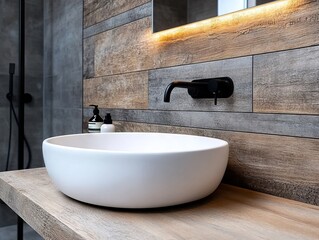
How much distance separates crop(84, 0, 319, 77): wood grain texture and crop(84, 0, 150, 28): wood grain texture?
0.30 feet

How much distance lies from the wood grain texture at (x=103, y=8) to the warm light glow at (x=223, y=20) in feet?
0.84

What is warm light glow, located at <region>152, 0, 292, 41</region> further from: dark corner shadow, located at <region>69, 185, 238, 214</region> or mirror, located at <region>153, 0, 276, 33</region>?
dark corner shadow, located at <region>69, 185, 238, 214</region>

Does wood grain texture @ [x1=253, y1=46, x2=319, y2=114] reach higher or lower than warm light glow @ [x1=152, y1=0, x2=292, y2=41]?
lower

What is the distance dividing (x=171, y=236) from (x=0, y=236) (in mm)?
2033

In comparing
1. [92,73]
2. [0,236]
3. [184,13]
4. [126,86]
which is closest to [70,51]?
[92,73]

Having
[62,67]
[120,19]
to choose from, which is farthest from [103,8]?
[62,67]

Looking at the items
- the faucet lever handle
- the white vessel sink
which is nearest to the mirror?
the faucet lever handle

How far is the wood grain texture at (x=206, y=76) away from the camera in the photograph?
1032 mm

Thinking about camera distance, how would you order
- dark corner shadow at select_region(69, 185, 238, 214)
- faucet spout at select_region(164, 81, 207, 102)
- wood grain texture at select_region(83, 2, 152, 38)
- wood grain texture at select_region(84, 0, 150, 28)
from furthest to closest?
1. wood grain texture at select_region(84, 0, 150, 28)
2. wood grain texture at select_region(83, 2, 152, 38)
3. faucet spout at select_region(164, 81, 207, 102)
4. dark corner shadow at select_region(69, 185, 238, 214)

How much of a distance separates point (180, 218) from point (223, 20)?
26.8 inches

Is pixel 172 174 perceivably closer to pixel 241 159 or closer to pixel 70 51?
pixel 241 159

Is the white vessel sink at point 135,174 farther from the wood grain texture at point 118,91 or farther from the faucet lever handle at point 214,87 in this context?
the wood grain texture at point 118,91

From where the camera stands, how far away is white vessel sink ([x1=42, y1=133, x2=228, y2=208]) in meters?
0.73

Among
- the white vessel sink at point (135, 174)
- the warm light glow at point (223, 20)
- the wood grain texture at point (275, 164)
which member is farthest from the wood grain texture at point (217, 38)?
the white vessel sink at point (135, 174)
